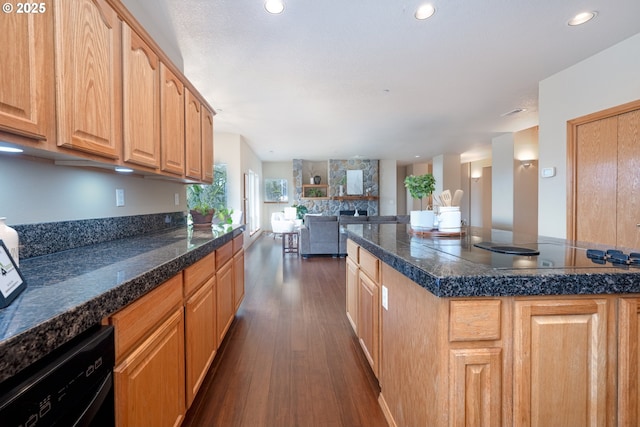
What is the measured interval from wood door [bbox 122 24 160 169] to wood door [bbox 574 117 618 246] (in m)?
4.16

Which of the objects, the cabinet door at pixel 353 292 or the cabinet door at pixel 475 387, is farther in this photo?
the cabinet door at pixel 353 292

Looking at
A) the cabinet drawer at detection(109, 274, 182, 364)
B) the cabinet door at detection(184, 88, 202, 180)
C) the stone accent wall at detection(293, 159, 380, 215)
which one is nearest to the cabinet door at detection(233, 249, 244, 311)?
the cabinet door at detection(184, 88, 202, 180)

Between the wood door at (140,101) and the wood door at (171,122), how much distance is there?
58 millimetres

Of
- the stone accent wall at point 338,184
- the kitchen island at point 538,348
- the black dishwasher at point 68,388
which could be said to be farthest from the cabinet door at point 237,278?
the stone accent wall at point 338,184

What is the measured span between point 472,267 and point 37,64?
1.62m

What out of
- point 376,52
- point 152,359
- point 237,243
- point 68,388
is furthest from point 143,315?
point 376,52

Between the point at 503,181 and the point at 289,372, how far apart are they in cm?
650

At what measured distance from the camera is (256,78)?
336cm

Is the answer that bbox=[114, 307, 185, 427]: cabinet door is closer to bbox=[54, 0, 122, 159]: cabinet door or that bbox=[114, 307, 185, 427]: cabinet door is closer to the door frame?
bbox=[54, 0, 122, 159]: cabinet door

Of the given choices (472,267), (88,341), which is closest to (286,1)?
(472,267)

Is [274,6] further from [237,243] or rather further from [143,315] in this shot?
[143,315]

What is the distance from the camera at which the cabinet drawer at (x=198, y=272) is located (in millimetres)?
1415

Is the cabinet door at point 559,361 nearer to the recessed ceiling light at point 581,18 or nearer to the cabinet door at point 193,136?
the cabinet door at point 193,136

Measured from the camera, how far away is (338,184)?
10.0m
